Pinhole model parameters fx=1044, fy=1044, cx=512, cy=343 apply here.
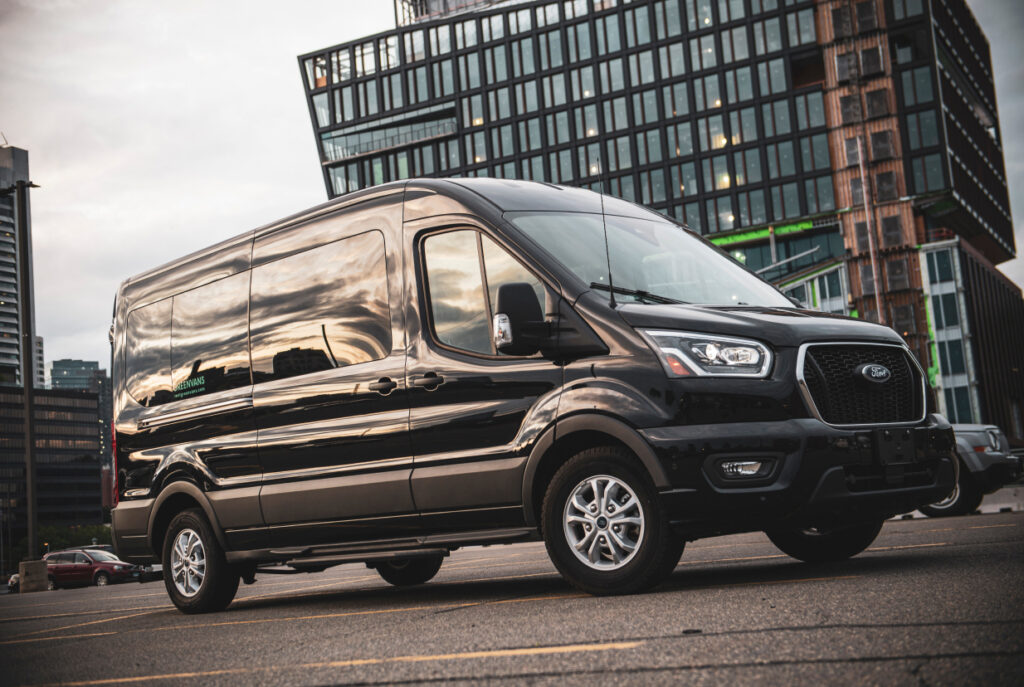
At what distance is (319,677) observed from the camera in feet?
12.8

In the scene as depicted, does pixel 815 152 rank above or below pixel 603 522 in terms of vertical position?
above

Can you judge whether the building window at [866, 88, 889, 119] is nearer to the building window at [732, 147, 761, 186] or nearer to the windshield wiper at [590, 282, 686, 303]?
the building window at [732, 147, 761, 186]

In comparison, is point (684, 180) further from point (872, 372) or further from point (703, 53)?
point (872, 372)

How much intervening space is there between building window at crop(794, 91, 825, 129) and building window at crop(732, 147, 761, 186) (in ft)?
11.4

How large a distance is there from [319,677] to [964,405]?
66.9 meters

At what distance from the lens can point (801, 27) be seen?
70688mm

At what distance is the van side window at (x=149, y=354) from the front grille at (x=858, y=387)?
5.23 metres

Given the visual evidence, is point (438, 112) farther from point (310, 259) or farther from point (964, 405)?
point (310, 259)

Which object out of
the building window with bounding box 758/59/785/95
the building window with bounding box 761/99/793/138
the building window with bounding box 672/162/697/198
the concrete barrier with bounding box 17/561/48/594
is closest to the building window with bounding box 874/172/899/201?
the building window with bounding box 761/99/793/138

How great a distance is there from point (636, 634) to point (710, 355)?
1.75 metres

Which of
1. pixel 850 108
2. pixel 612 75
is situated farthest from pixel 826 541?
pixel 612 75

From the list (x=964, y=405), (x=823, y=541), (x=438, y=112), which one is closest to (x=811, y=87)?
(x=964, y=405)

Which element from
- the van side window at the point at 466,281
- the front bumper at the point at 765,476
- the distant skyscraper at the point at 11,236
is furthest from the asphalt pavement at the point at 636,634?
the distant skyscraper at the point at 11,236

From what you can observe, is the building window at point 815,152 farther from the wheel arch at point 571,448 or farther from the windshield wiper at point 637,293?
the wheel arch at point 571,448
